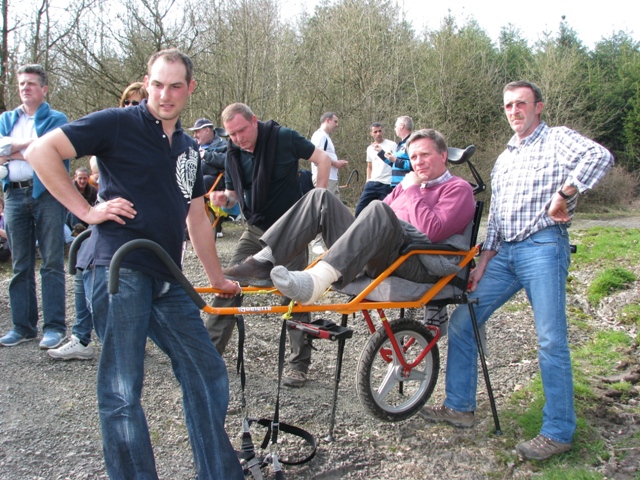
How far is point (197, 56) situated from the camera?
14.7 meters

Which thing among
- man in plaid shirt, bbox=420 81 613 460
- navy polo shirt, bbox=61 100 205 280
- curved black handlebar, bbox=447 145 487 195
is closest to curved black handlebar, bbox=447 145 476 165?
curved black handlebar, bbox=447 145 487 195

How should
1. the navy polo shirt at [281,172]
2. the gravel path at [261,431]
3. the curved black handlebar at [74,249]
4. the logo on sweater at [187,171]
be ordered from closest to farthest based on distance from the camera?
the logo on sweater at [187,171]
the curved black handlebar at [74,249]
the gravel path at [261,431]
the navy polo shirt at [281,172]

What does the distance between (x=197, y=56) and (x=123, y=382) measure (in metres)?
13.5

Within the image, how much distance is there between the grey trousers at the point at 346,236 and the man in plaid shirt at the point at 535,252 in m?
0.51

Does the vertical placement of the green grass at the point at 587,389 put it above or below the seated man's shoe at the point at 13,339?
below

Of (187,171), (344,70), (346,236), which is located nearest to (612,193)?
(344,70)

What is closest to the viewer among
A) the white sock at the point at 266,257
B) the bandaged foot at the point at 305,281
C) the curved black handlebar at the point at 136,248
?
the curved black handlebar at the point at 136,248

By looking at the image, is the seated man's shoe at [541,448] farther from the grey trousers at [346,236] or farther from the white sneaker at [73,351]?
the white sneaker at [73,351]

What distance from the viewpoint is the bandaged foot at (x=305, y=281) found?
2924mm

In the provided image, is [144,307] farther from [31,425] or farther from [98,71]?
[98,71]

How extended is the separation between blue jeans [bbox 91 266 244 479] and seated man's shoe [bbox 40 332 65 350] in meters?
2.60

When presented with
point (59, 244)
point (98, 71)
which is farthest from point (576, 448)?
point (98, 71)

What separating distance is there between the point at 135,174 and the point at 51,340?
9.72 feet

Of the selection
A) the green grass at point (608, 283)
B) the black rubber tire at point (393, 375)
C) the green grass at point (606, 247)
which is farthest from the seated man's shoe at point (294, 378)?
the green grass at point (606, 247)
